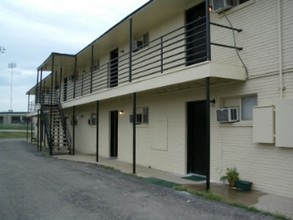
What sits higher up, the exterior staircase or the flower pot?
the exterior staircase

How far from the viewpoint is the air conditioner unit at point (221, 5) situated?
417 inches

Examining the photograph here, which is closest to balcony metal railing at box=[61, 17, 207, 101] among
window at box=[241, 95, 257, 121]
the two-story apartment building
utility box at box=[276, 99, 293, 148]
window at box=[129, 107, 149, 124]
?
the two-story apartment building

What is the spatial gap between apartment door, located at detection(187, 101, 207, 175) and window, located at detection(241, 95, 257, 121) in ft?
5.86

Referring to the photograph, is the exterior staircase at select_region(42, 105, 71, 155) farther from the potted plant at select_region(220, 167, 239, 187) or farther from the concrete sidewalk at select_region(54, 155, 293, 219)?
the potted plant at select_region(220, 167, 239, 187)

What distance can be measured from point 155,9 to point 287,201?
7683 millimetres

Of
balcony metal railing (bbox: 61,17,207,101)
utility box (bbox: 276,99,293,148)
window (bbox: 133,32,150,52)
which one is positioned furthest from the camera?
window (bbox: 133,32,150,52)

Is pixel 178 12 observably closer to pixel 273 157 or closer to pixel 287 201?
pixel 273 157

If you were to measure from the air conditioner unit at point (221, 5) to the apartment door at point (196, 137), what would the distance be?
2854mm

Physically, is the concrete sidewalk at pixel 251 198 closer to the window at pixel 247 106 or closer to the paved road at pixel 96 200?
the paved road at pixel 96 200

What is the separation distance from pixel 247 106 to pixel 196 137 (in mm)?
2540

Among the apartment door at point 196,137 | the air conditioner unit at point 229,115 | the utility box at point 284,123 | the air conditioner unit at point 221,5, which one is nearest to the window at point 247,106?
the air conditioner unit at point 229,115

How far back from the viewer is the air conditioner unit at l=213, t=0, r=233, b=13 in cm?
1059

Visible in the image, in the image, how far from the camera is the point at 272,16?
9352 millimetres

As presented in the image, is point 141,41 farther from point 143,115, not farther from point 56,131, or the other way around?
point 56,131
